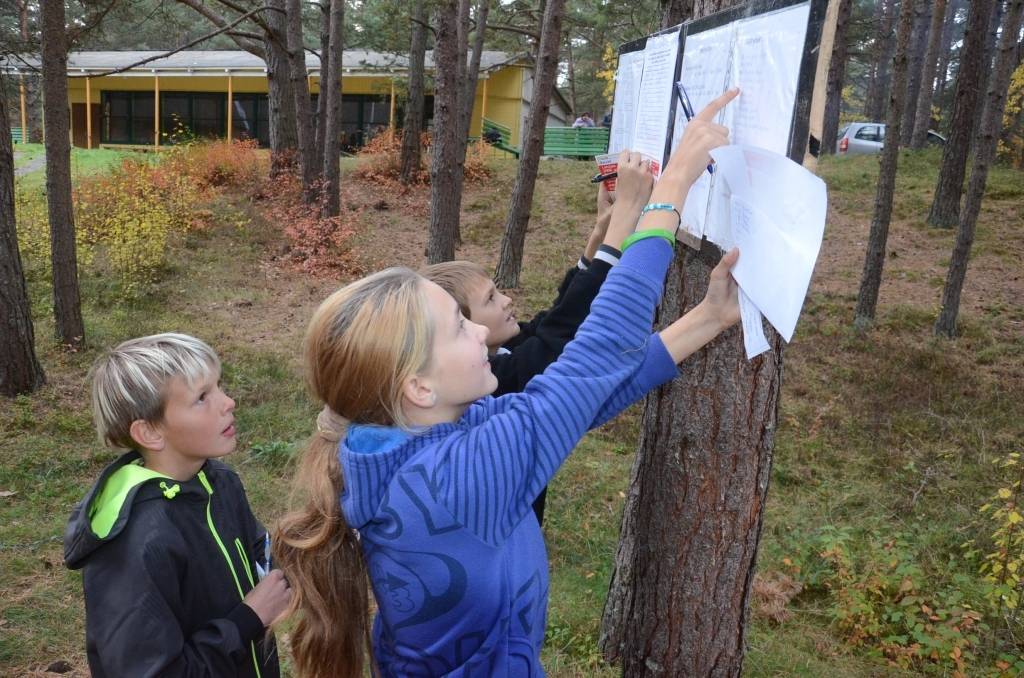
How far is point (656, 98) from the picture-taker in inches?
85.7

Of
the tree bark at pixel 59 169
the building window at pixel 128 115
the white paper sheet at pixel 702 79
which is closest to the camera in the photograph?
the white paper sheet at pixel 702 79

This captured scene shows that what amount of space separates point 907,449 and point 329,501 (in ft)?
22.0

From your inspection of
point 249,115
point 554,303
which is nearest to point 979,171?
point 554,303

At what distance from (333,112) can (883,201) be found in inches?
361

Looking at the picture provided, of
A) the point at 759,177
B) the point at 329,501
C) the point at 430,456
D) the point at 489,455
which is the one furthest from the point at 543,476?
the point at 759,177

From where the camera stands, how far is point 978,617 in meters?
3.56

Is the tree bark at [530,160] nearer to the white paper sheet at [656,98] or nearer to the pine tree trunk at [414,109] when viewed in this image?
the pine tree trunk at [414,109]

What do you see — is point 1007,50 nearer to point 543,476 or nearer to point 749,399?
point 749,399

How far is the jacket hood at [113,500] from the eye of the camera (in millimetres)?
1982

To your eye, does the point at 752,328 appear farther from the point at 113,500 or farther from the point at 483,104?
the point at 483,104

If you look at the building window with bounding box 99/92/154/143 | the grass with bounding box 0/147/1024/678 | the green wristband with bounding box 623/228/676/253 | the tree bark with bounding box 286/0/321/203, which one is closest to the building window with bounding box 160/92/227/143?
the building window with bounding box 99/92/154/143

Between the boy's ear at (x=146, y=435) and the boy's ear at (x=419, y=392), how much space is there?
1142 millimetres

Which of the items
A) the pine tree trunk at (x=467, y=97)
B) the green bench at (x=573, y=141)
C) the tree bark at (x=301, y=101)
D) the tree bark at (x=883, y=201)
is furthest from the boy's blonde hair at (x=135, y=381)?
the green bench at (x=573, y=141)

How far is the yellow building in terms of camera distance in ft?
80.2
